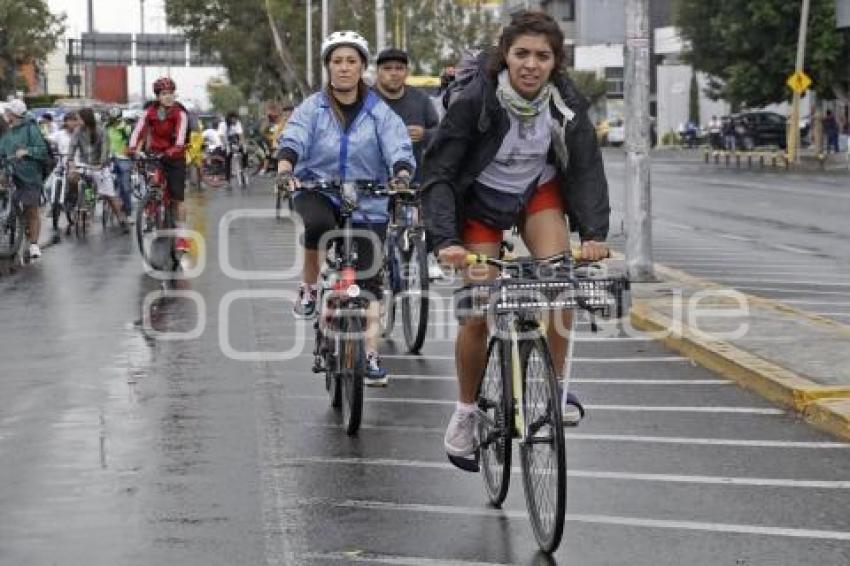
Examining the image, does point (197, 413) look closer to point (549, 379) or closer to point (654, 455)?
point (654, 455)

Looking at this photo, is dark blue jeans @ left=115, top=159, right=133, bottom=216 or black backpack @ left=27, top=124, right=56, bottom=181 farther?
dark blue jeans @ left=115, top=159, right=133, bottom=216

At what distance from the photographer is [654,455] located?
8562 millimetres

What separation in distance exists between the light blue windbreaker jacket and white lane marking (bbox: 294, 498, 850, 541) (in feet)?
8.85

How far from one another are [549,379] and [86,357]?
6.43 m

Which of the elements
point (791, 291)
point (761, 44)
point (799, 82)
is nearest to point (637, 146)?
point (791, 291)

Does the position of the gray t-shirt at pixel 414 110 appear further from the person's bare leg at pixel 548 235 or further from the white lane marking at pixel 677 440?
the person's bare leg at pixel 548 235

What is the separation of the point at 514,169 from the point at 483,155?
171 millimetres

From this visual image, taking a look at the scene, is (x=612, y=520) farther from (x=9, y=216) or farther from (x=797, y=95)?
(x=797, y=95)

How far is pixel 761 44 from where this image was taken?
61031 millimetres

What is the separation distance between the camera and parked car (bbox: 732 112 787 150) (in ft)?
225

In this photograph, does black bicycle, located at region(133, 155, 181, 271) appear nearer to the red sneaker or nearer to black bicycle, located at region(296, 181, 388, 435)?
the red sneaker

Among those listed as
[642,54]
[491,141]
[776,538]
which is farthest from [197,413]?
[642,54]

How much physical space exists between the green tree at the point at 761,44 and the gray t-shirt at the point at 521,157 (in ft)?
173

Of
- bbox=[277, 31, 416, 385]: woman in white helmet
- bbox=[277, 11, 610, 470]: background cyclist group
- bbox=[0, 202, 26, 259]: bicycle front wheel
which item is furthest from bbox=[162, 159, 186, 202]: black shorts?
bbox=[277, 11, 610, 470]: background cyclist group
